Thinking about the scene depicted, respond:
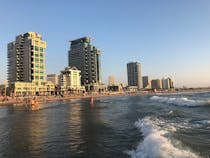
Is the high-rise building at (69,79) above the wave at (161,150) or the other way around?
above

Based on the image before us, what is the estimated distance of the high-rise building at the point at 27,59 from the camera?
5443 inches

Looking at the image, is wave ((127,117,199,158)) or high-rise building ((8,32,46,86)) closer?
wave ((127,117,199,158))

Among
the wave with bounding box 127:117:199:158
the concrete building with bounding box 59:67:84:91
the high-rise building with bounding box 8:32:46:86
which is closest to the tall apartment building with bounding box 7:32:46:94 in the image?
the high-rise building with bounding box 8:32:46:86

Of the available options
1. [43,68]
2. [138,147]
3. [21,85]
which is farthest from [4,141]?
[43,68]

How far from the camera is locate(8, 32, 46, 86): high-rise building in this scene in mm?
138250

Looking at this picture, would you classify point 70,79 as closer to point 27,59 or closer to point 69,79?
point 69,79

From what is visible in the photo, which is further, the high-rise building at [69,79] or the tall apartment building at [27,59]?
the high-rise building at [69,79]

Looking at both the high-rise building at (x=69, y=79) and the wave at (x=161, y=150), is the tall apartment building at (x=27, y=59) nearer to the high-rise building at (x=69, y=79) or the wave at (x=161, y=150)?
the high-rise building at (x=69, y=79)

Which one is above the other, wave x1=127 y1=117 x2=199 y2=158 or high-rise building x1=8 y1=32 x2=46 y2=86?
high-rise building x1=8 y1=32 x2=46 y2=86

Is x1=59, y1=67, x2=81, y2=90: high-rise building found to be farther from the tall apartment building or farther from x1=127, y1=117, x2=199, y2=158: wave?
x1=127, y1=117, x2=199, y2=158: wave

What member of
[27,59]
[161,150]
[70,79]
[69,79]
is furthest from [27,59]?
[161,150]

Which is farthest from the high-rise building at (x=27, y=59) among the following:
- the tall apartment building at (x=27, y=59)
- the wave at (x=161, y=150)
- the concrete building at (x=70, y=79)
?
the wave at (x=161, y=150)

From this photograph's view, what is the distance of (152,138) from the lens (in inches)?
572

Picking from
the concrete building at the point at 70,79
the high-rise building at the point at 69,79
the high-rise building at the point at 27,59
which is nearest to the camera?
the high-rise building at the point at 27,59
